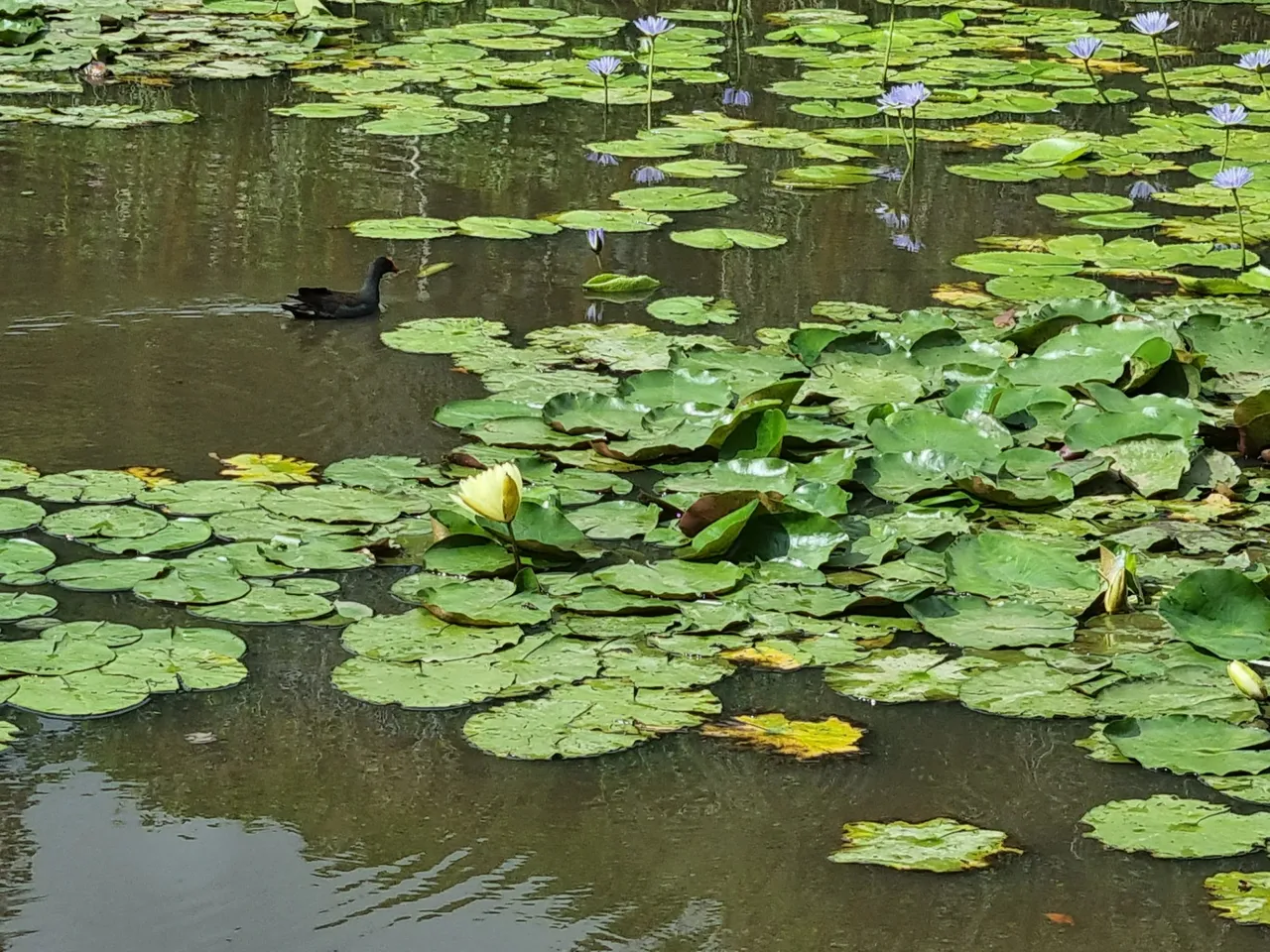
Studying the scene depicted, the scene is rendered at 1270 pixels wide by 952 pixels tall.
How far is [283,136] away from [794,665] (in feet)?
14.1

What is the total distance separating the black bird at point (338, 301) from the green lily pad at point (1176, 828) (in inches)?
107

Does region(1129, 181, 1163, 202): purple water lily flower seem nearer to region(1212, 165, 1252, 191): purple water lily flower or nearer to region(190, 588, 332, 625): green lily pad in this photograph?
region(1212, 165, 1252, 191): purple water lily flower

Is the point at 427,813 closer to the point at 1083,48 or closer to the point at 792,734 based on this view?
the point at 792,734

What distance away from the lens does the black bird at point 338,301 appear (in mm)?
4539

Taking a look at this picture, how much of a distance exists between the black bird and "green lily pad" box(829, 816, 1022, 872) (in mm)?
2571

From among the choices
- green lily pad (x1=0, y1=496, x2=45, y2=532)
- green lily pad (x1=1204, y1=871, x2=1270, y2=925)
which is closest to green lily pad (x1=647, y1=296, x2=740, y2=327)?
green lily pad (x1=0, y1=496, x2=45, y2=532)

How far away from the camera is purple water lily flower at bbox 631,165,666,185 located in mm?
5932

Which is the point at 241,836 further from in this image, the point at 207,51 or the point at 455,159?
the point at 207,51

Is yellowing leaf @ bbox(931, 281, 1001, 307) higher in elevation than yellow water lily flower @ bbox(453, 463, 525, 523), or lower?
higher

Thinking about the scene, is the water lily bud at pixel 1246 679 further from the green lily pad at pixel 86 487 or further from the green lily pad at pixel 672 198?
the green lily pad at pixel 672 198

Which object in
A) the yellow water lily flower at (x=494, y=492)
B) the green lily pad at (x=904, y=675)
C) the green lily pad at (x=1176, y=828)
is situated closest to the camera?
the green lily pad at (x=1176, y=828)

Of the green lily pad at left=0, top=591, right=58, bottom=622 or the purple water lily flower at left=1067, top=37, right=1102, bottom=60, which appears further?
the purple water lily flower at left=1067, top=37, right=1102, bottom=60

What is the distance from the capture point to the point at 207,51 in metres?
7.76

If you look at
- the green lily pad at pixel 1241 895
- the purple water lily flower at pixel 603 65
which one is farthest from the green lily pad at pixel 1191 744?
the purple water lily flower at pixel 603 65
